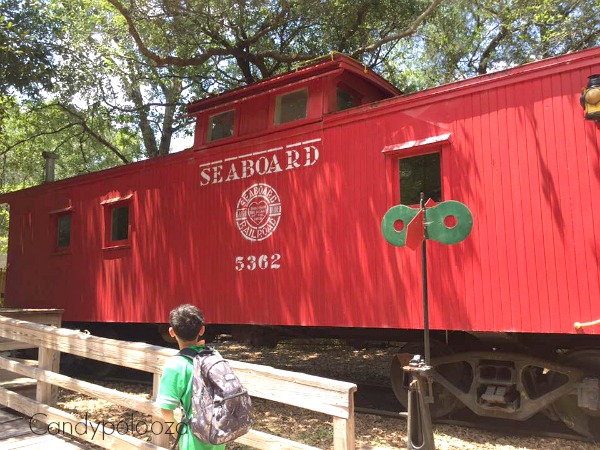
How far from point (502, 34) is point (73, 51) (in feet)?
35.3

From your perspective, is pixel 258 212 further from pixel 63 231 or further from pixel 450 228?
pixel 63 231

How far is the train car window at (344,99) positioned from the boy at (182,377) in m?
4.34

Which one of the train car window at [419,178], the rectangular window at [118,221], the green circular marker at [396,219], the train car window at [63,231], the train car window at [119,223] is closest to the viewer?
the green circular marker at [396,219]

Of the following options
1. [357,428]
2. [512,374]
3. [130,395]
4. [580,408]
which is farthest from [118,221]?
[580,408]

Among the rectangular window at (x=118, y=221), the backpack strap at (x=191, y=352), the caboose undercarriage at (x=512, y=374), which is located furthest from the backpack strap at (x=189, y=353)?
the rectangular window at (x=118, y=221)

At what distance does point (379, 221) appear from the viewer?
525 cm

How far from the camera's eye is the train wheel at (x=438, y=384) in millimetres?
5191

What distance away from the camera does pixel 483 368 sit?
4953 mm

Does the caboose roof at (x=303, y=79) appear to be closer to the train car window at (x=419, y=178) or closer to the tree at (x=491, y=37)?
the train car window at (x=419, y=178)

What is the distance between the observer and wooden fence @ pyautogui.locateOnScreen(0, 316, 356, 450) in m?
2.62

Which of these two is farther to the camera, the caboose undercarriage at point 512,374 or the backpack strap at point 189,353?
the caboose undercarriage at point 512,374

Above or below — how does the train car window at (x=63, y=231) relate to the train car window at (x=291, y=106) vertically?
below

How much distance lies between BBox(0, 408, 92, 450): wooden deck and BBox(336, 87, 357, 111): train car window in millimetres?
4522

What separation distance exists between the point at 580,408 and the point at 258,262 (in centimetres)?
365
